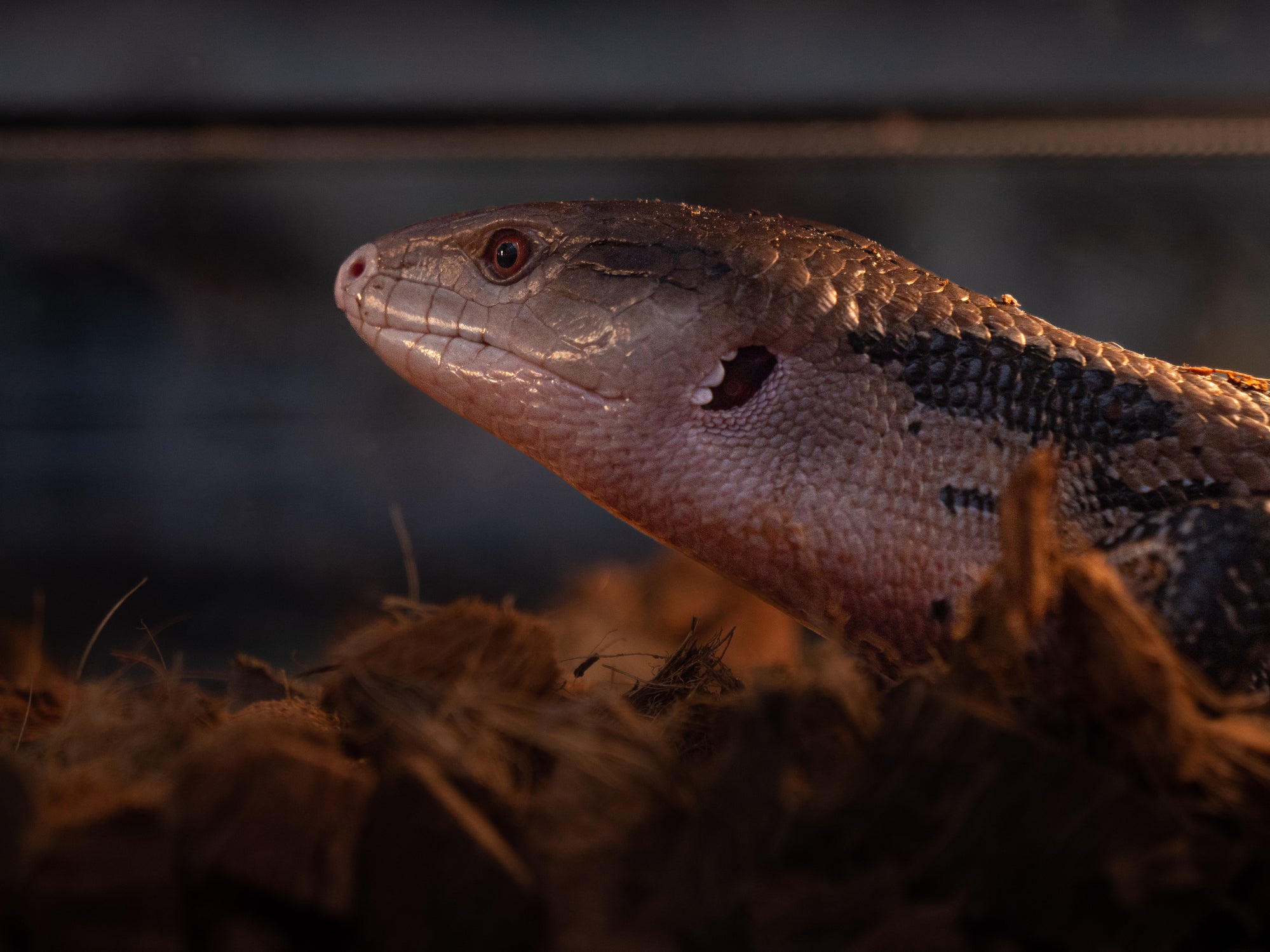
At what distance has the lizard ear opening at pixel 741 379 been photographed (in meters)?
1.52

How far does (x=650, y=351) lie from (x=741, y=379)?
0.15m

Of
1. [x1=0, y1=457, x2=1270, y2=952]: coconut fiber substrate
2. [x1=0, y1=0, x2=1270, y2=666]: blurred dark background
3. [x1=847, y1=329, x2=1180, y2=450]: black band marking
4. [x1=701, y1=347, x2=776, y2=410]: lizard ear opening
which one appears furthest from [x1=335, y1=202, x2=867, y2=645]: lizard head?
[x1=0, y1=0, x2=1270, y2=666]: blurred dark background

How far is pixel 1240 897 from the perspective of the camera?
79 centimetres

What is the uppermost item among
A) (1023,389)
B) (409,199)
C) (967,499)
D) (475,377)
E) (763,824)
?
(409,199)

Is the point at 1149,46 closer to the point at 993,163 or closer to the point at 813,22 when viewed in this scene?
the point at 993,163

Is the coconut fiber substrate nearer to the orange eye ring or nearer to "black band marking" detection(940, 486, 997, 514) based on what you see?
"black band marking" detection(940, 486, 997, 514)

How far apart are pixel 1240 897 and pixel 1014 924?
0.20m

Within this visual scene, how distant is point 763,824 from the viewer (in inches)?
29.7

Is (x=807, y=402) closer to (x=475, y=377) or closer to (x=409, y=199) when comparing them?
(x=475, y=377)

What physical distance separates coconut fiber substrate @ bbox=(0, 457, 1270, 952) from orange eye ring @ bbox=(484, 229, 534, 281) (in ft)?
3.16

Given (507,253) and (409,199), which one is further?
(409,199)

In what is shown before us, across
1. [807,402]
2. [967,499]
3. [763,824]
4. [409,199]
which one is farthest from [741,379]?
[409,199]

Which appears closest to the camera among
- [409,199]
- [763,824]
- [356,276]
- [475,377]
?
[763,824]

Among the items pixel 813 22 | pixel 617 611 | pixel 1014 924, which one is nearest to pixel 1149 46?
pixel 813 22
